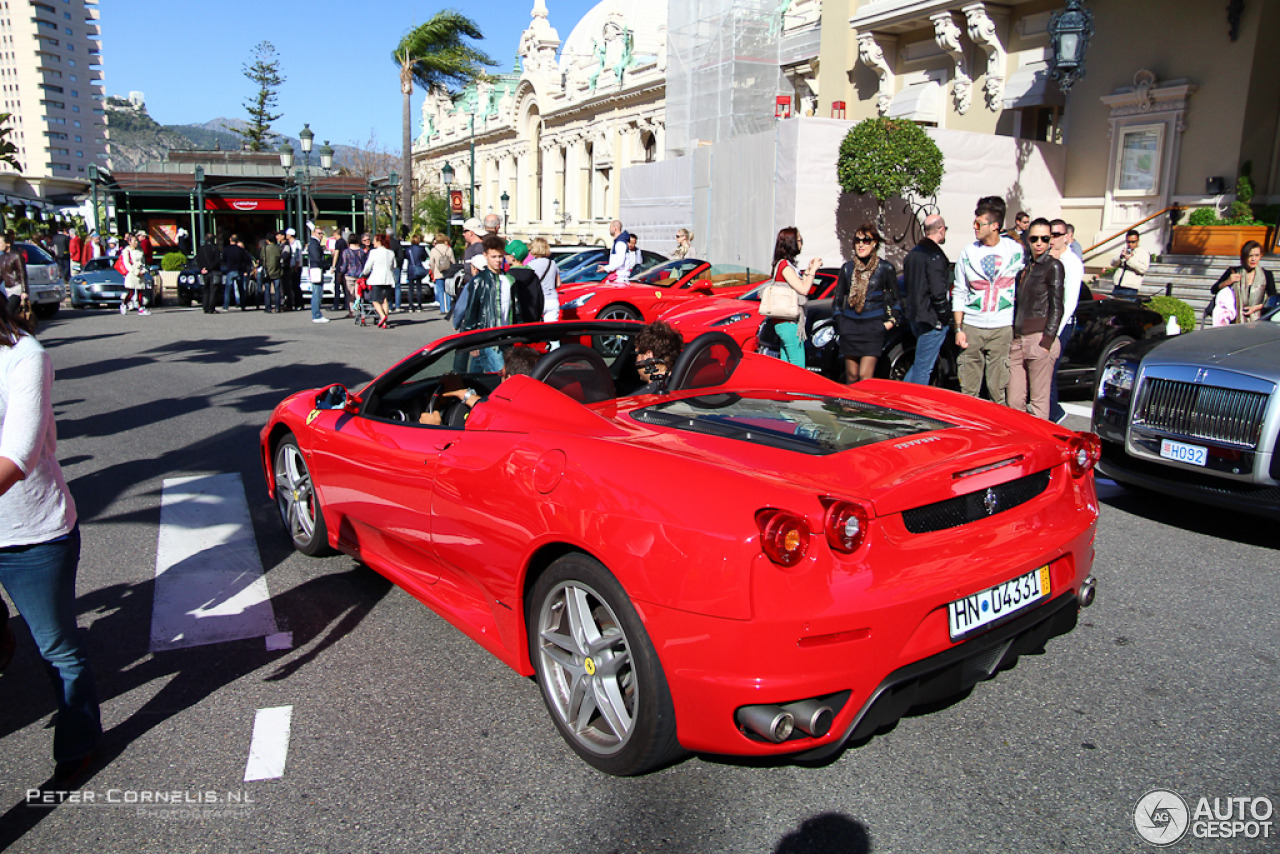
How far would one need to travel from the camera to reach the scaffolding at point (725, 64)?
2952cm

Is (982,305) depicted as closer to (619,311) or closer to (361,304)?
(619,311)

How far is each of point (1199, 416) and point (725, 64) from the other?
26633mm

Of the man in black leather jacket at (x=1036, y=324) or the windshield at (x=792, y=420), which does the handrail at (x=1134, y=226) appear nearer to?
the man in black leather jacket at (x=1036, y=324)

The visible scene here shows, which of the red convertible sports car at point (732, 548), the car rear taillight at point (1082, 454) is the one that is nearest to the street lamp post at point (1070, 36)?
the red convertible sports car at point (732, 548)

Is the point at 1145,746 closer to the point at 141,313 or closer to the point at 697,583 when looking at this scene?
the point at 697,583

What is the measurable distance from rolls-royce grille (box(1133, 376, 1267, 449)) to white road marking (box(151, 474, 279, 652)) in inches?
203

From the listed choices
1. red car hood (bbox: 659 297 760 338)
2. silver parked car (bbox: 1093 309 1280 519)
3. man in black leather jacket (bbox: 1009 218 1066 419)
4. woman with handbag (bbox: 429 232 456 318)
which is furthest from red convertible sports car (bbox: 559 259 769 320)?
silver parked car (bbox: 1093 309 1280 519)

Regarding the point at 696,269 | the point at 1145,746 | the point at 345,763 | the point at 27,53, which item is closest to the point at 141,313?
the point at 696,269

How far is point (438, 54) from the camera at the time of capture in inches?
1451

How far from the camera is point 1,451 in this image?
102 inches

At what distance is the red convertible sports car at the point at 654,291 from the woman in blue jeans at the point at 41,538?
32.5 feet

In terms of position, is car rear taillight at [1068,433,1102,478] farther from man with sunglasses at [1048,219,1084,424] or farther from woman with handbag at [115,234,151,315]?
woman with handbag at [115,234,151,315]

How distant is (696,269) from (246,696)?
1221 cm

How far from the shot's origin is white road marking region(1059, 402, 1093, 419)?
9.08 meters
